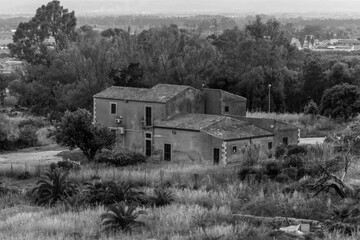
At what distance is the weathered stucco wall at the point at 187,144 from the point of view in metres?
34.8

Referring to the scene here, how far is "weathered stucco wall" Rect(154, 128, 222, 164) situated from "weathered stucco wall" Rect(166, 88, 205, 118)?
62.8 inches

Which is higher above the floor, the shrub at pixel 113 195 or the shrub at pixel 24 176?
the shrub at pixel 113 195

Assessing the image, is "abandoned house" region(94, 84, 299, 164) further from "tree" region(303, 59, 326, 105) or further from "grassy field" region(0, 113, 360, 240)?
"tree" region(303, 59, 326, 105)

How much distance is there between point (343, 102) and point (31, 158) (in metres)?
22.7

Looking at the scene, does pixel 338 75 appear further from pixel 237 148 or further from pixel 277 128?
pixel 237 148

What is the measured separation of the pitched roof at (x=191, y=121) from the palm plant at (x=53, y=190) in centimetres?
1275

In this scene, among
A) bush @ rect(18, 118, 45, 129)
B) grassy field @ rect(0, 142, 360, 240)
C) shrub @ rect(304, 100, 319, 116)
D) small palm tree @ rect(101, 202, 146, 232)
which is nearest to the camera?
grassy field @ rect(0, 142, 360, 240)

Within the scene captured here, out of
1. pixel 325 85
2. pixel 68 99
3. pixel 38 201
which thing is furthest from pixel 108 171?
pixel 325 85

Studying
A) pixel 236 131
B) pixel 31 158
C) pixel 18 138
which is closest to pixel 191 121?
pixel 236 131

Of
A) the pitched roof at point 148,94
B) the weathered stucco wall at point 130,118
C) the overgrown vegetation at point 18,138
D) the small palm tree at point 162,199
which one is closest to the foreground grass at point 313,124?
the pitched roof at point 148,94

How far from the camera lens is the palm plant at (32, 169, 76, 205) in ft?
74.4

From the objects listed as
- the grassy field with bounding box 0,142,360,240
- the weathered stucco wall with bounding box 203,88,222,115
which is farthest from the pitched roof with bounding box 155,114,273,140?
the grassy field with bounding box 0,142,360,240

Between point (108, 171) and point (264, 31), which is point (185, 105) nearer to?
point (108, 171)

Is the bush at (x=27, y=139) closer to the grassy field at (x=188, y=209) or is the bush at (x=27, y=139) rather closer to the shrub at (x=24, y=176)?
the shrub at (x=24, y=176)
